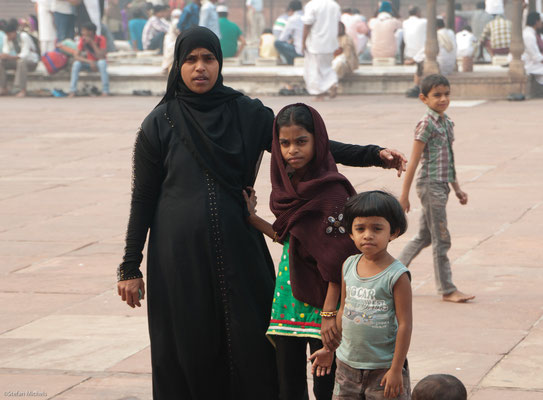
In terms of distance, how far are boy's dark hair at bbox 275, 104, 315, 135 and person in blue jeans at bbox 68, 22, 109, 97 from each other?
19573mm

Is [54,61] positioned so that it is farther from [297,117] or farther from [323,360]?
[323,360]

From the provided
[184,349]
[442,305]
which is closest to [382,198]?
[184,349]

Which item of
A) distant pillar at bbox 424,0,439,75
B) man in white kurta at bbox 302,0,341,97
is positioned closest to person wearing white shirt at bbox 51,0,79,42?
man in white kurta at bbox 302,0,341,97

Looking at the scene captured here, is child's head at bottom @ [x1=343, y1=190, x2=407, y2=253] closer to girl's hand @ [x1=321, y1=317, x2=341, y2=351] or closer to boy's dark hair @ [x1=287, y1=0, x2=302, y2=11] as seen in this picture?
girl's hand @ [x1=321, y1=317, x2=341, y2=351]

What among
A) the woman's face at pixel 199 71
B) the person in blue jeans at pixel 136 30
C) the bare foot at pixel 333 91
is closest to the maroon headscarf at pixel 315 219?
the woman's face at pixel 199 71

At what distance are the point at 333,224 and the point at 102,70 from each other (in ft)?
65.6

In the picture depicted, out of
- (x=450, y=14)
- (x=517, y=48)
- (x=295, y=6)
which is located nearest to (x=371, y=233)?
(x=517, y=48)

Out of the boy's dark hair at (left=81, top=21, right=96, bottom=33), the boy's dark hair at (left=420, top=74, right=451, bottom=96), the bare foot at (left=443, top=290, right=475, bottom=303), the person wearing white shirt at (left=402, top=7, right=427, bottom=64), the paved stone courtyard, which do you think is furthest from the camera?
the boy's dark hair at (left=81, top=21, right=96, bottom=33)

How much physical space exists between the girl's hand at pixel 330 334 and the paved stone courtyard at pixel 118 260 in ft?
4.20

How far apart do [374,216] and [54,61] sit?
20670 millimetres

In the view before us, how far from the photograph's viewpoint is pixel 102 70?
76.4 feet

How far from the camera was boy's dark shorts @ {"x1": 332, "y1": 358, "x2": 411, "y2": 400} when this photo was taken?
12.1ft

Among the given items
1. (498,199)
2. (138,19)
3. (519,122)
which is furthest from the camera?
(138,19)

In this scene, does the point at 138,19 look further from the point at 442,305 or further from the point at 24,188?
the point at 442,305
